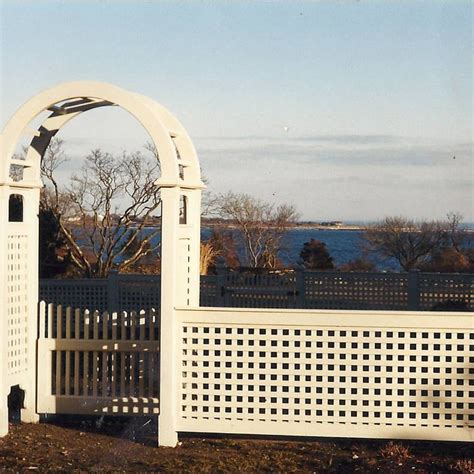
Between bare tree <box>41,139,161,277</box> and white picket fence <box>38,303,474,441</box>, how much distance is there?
17277 mm

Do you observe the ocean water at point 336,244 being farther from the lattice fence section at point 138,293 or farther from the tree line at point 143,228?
the lattice fence section at point 138,293

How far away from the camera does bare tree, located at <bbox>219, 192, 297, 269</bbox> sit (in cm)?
3114

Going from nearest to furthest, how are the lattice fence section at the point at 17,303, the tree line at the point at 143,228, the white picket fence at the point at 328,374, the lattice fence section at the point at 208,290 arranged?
1. the white picket fence at the point at 328,374
2. the lattice fence section at the point at 17,303
3. the lattice fence section at the point at 208,290
4. the tree line at the point at 143,228

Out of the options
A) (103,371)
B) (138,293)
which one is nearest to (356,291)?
(138,293)

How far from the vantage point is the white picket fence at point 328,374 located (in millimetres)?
7113

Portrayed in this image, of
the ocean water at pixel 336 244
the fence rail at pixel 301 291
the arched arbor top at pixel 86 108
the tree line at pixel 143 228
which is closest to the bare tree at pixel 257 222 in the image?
the tree line at pixel 143 228

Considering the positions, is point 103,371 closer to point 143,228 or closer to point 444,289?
point 444,289

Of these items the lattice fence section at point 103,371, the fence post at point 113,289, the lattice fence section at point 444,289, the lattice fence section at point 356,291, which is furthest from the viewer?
the fence post at point 113,289

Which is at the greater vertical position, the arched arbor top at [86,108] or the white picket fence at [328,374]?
the arched arbor top at [86,108]

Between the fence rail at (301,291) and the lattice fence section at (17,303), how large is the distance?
944 centimetres

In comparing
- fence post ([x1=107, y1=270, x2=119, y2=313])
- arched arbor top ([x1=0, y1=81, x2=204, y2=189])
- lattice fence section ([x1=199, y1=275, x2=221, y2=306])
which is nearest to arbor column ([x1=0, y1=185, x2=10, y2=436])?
arched arbor top ([x1=0, y1=81, x2=204, y2=189])

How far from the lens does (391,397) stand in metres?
7.17

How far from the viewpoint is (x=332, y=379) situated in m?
7.24

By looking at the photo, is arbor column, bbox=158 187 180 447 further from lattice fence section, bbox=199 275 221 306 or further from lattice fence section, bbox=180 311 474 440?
lattice fence section, bbox=199 275 221 306
